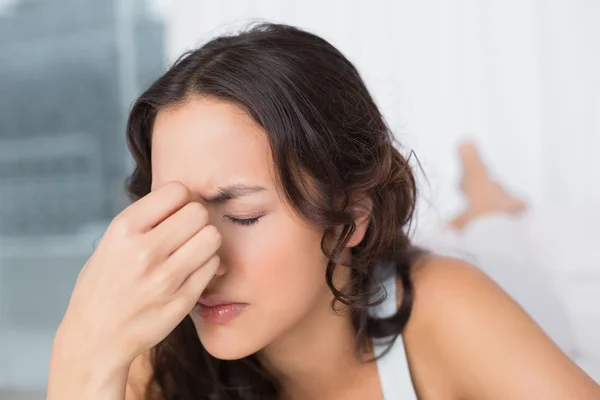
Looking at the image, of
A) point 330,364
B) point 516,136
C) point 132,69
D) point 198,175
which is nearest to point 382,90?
point 516,136

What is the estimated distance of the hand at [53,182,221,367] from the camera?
85 cm

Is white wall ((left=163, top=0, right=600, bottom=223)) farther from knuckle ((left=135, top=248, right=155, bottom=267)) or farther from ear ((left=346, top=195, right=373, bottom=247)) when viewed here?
knuckle ((left=135, top=248, right=155, bottom=267))

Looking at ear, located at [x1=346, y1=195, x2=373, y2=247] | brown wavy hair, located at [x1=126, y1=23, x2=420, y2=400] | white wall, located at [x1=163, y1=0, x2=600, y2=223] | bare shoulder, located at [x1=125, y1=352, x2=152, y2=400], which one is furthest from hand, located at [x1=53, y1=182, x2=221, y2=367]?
white wall, located at [x1=163, y1=0, x2=600, y2=223]

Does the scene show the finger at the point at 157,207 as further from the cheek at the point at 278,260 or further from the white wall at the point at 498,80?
the white wall at the point at 498,80

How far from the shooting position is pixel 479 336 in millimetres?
1085

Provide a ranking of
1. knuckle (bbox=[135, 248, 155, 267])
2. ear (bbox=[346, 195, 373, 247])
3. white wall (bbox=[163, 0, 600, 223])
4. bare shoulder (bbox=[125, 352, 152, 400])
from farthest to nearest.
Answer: white wall (bbox=[163, 0, 600, 223]) → bare shoulder (bbox=[125, 352, 152, 400]) → ear (bbox=[346, 195, 373, 247]) → knuckle (bbox=[135, 248, 155, 267])

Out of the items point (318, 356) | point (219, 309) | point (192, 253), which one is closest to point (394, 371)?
point (318, 356)

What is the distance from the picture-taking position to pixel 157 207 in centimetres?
86

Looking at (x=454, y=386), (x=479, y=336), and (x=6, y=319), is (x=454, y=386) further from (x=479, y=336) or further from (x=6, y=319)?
(x=6, y=319)

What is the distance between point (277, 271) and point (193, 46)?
1.81 m

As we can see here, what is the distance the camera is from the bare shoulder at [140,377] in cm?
123

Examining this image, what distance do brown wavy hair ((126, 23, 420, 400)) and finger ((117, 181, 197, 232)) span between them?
148 millimetres

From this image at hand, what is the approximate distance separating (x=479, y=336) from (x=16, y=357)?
8.76ft

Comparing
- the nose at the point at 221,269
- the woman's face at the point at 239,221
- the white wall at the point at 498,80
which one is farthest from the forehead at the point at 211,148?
the white wall at the point at 498,80
